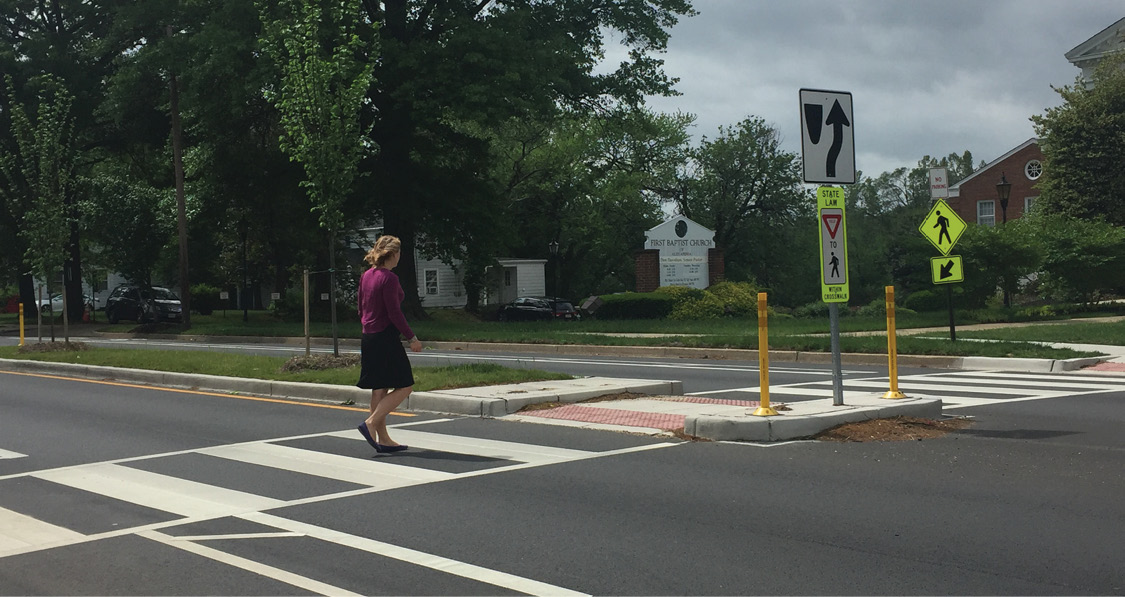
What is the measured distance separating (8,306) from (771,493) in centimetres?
7345

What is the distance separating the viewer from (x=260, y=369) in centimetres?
1638

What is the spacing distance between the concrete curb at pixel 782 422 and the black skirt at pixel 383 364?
265cm

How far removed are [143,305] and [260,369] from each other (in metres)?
29.6

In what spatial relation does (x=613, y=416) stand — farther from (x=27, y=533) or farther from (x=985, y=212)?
(x=985, y=212)

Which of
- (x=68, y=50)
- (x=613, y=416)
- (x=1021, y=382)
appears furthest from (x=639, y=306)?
(x=613, y=416)

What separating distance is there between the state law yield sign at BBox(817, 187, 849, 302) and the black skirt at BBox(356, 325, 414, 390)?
402 centimetres

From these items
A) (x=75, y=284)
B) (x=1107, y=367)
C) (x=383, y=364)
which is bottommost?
(x=1107, y=367)

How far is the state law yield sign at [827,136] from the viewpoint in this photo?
33.3 ft

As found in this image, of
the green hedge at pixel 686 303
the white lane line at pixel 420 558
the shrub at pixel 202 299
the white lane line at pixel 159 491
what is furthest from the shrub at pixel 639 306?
the white lane line at pixel 420 558

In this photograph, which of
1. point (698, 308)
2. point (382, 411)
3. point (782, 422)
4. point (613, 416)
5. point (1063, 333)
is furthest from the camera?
point (698, 308)

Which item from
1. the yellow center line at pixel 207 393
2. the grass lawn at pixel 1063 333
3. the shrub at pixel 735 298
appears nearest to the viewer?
the yellow center line at pixel 207 393

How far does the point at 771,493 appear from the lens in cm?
732

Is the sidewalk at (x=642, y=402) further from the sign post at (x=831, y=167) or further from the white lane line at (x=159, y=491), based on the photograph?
the white lane line at (x=159, y=491)

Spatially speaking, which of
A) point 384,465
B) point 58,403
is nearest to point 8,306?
→ point 58,403
